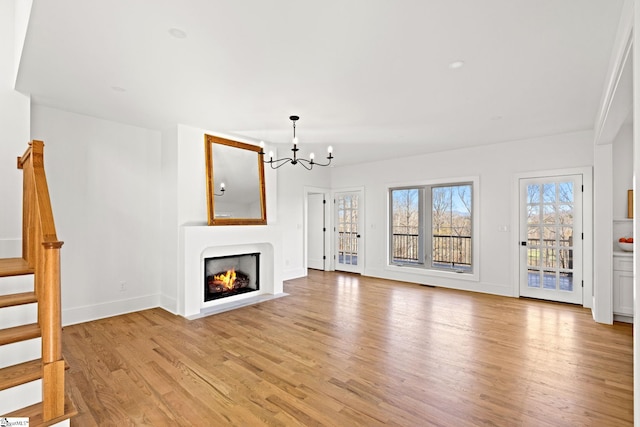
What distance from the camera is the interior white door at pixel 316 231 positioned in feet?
27.4

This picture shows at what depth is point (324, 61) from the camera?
2709 millimetres

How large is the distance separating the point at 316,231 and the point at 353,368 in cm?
565

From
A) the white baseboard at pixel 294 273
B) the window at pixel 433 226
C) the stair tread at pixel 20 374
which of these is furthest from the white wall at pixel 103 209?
the window at pixel 433 226

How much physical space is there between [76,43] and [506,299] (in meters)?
6.45

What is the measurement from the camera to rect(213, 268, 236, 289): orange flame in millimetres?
5233

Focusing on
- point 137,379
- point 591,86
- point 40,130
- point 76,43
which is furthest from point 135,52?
point 591,86

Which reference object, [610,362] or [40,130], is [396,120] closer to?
[610,362]

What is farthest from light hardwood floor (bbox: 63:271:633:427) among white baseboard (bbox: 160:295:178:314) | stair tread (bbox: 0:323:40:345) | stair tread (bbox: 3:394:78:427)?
stair tread (bbox: 0:323:40:345)

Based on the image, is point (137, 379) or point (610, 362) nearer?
point (137, 379)

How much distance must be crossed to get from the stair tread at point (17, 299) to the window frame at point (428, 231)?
6.06m

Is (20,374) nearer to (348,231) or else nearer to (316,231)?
(348,231)

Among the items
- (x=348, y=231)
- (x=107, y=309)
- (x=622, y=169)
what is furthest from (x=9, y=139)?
(x=622, y=169)

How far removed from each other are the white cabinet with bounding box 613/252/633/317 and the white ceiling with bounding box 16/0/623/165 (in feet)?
6.26

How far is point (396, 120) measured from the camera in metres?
4.38
